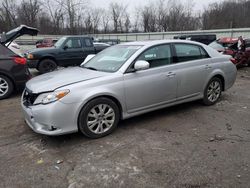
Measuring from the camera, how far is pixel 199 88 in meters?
5.04

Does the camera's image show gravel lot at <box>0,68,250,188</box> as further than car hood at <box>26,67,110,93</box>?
No

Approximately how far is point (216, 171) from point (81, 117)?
79.0 inches

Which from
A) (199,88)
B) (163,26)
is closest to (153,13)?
(163,26)

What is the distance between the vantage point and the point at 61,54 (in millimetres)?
9797

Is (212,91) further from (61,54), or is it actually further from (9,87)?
(61,54)

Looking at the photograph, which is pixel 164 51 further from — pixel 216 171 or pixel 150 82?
pixel 216 171

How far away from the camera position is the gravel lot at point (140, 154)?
2.78m

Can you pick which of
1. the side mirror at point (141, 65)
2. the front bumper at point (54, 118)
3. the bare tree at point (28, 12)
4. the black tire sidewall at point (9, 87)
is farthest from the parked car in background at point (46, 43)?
the bare tree at point (28, 12)

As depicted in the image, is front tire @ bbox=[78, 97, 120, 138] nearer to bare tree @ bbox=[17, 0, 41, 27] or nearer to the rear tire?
the rear tire

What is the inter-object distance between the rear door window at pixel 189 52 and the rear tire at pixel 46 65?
249 inches

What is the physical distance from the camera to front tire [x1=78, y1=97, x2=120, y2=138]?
363 centimetres

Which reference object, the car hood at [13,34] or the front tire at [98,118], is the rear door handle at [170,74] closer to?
the front tire at [98,118]

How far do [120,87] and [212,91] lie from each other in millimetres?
2544

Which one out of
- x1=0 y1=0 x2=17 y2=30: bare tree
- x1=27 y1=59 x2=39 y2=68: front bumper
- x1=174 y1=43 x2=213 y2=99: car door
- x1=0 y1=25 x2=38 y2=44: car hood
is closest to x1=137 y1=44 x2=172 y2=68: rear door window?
x1=174 y1=43 x2=213 y2=99: car door
